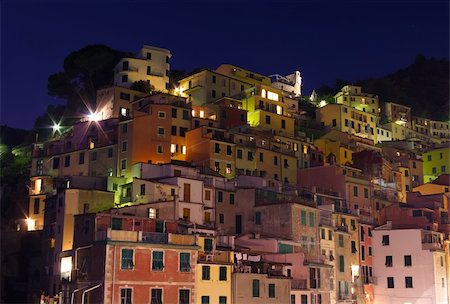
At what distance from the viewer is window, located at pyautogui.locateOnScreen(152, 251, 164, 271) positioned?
35906 mm

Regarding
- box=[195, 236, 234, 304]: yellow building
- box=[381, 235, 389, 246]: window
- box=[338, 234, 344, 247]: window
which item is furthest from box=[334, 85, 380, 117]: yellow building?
box=[195, 236, 234, 304]: yellow building

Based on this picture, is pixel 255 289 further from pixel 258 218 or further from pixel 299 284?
pixel 258 218

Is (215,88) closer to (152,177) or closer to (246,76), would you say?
(246,76)

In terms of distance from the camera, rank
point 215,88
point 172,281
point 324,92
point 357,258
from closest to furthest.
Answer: point 172,281 < point 357,258 < point 215,88 < point 324,92

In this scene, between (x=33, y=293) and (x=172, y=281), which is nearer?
(x=172, y=281)

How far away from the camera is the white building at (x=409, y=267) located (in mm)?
50344

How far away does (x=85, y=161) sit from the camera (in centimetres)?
5644

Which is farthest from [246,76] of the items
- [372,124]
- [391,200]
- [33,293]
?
[33,293]

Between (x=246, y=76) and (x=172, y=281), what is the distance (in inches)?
1664

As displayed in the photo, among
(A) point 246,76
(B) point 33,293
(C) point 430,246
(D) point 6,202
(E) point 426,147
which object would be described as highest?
(A) point 246,76

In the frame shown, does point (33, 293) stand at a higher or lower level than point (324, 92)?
lower

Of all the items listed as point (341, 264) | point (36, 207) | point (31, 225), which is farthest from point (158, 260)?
point (36, 207)

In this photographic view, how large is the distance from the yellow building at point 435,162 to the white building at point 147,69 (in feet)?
98.1

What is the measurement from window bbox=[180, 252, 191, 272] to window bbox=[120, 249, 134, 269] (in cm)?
288
